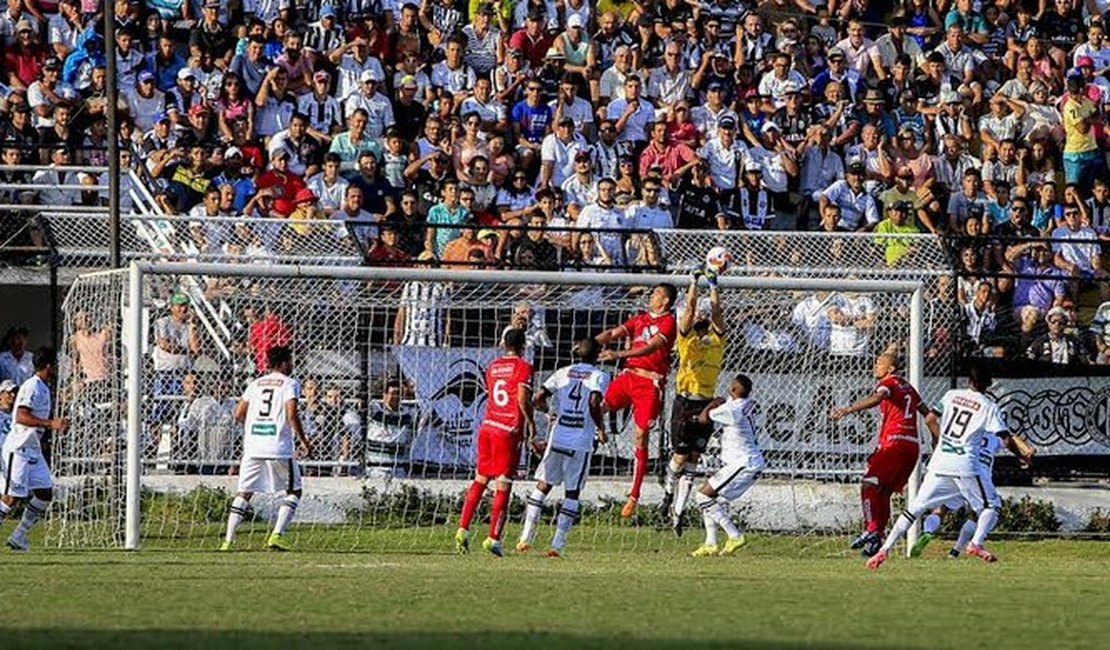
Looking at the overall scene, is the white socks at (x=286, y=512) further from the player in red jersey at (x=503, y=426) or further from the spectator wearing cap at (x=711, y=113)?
the spectator wearing cap at (x=711, y=113)

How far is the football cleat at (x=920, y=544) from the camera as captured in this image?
20.2 metres

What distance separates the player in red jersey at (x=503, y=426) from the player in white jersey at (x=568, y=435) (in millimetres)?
309

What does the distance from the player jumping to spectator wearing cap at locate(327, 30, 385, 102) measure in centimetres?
760

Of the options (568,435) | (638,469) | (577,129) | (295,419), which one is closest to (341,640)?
(295,419)

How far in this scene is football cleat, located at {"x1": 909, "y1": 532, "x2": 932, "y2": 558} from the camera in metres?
20.2

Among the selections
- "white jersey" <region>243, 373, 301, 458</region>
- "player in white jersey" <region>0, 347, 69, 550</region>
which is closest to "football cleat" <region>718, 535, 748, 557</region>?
"white jersey" <region>243, 373, 301, 458</region>

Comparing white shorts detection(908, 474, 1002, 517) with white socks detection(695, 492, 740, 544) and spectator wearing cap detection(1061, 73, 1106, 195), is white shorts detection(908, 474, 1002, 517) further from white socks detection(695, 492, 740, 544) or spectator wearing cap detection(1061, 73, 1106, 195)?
spectator wearing cap detection(1061, 73, 1106, 195)

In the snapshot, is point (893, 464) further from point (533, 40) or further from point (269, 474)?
point (533, 40)

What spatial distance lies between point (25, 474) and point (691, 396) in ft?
20.4

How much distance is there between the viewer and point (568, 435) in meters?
20.6

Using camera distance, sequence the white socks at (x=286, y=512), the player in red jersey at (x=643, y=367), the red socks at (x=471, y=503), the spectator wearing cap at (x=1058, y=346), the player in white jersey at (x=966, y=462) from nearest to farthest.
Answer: the player in white jersey at (x=966, y=462) < the red socks at (x=471, y=503) < the white socks at (x=286, y=512) < the player in red jersey at (x=643, y=367) < the spectator wearing cap at (x=1058, y=346)

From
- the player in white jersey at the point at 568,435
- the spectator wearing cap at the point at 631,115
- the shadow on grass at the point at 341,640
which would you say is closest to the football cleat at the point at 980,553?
the player in white jersey at the point at 568,435

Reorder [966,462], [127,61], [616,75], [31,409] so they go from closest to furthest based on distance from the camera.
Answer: [966,462] < [31,409] < [127,61] < [616,75]

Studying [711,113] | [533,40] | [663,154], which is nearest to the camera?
[663,154]
